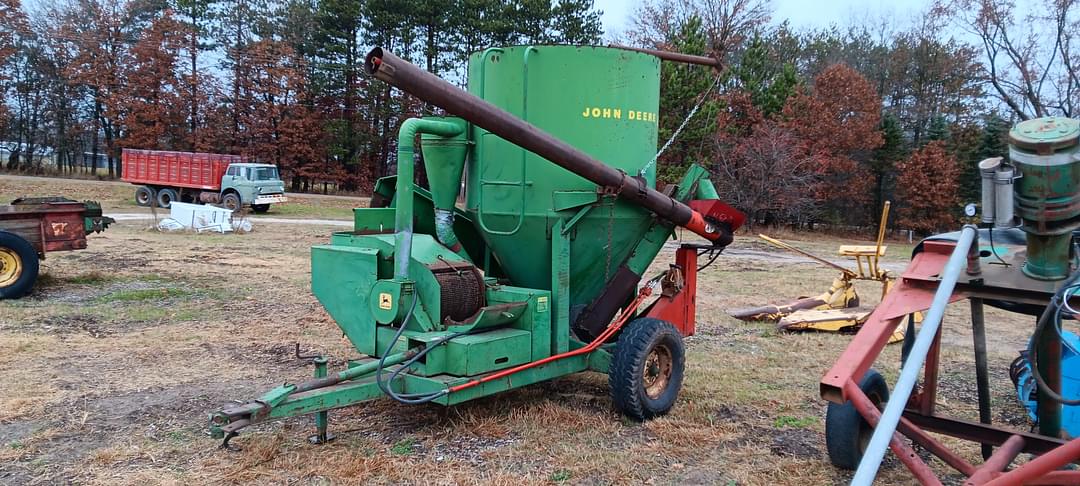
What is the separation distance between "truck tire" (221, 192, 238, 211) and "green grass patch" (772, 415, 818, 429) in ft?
81.8

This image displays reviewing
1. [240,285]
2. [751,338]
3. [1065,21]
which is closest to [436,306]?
[751,338]

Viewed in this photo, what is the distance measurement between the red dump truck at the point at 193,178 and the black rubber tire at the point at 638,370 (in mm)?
24776

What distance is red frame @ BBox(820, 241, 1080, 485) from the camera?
3002 millimetres

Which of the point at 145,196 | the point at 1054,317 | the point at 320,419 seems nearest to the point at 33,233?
the point at 320,419

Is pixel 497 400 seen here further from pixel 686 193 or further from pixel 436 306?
pixel 686 193

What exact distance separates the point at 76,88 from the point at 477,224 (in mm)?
43201

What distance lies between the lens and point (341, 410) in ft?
18.0

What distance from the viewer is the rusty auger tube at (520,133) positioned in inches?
153

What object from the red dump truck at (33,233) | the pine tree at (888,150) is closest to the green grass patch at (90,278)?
the red dump truck at (33,233)

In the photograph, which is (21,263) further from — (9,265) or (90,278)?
(90,278)

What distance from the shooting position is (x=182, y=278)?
11.6 meters

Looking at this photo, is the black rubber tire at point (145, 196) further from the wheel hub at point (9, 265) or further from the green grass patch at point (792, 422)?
the green grass patch at point (792, 422)

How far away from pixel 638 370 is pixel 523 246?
4.12 feet

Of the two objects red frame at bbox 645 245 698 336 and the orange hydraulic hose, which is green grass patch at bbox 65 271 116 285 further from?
red frame at bbox 645 245 698 336
